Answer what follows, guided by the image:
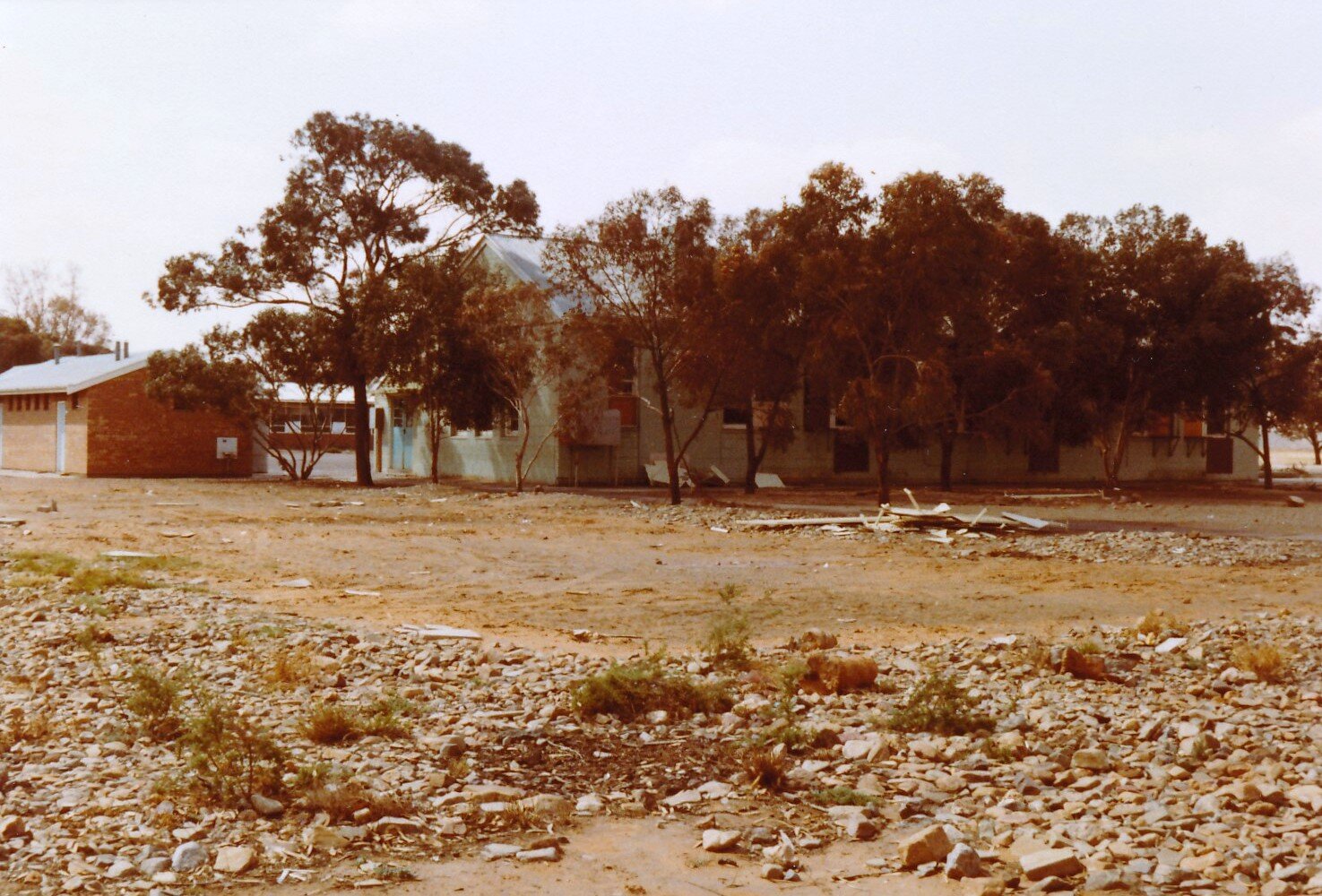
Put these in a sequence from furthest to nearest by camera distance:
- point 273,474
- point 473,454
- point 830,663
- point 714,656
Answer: point 273,474 < point 473,454 < point 714,656 < point 830,663

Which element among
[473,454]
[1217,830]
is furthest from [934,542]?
[473,454]

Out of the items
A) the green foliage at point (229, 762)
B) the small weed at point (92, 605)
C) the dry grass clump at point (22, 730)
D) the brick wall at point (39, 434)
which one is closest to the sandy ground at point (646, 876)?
the green foliage at point (229, 762)

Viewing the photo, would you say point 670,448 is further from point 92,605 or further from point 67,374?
point 67,374

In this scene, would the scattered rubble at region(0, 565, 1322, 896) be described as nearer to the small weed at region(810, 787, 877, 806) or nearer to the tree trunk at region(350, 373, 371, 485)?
the small weed at region(810, 787, 877, 806)

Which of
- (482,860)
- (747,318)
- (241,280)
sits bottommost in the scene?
(482,860)

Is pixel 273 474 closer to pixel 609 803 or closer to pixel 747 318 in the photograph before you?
pixel 747 318

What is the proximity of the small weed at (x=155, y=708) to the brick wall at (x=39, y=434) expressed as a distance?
129ft

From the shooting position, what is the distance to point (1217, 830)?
222 inches

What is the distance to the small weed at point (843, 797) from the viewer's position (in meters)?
6.31

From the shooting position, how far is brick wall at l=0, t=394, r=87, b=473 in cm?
4331

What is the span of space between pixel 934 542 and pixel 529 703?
1421 centimetres

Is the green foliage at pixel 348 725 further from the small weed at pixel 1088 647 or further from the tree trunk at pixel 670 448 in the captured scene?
the tree trunk at pixel 670 448

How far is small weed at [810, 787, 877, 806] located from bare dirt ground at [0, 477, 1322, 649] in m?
4.83

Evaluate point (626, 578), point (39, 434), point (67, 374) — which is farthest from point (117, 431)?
point (626, 578)
